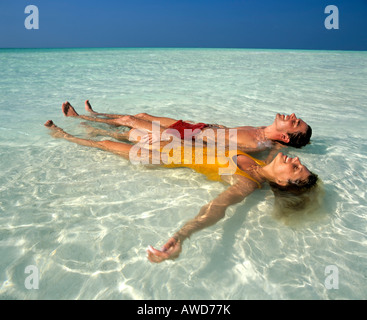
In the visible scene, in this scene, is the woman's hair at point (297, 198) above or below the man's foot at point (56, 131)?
below

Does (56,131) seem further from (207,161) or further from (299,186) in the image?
(299,186)

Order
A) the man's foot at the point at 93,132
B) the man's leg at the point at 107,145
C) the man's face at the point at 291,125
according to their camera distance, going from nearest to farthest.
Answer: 1. the man's leg at the point at 107,145
2. the man's face at the point at 291,125
3. the man's foot at the point at 93,132

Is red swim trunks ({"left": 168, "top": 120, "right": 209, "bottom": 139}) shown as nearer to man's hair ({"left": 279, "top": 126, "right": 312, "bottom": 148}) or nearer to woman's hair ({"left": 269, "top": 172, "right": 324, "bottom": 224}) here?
man's hair ({"left": 279, "top": 126, "right": 312, "bottom": 148})

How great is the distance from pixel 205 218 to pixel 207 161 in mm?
912

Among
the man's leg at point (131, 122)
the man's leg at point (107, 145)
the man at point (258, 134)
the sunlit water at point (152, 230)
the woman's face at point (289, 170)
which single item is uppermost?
the man's leg at point (131, 122)

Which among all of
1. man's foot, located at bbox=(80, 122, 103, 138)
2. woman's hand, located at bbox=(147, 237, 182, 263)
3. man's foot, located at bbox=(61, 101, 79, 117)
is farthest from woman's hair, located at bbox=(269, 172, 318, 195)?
man's foot, located at bbox=(61, 101, 79, 117)

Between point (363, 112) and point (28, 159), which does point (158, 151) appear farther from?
point (363, 112)

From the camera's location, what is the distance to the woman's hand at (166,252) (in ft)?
6.31

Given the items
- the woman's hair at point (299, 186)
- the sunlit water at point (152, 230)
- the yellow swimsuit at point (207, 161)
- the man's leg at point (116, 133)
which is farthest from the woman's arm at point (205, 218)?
the man's leg at point (116, 133)

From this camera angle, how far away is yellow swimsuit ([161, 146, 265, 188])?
3.03 metres

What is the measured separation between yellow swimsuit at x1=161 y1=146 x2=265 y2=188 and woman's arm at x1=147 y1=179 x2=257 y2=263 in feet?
0.75

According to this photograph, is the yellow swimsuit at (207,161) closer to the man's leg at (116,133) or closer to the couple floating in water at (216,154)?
the couple floating in water at (216,154)
